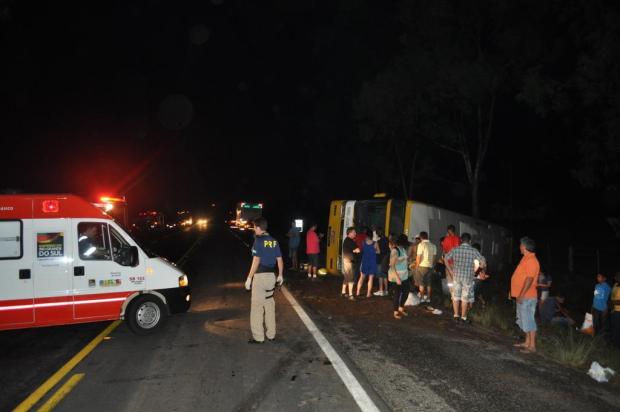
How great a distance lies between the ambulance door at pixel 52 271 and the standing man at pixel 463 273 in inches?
272

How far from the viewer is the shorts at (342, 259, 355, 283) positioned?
11.8m

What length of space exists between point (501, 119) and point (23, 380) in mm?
26183

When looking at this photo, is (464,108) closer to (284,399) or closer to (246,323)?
(246,323)

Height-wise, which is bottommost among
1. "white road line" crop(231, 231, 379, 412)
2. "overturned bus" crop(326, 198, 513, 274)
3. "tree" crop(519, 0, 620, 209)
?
"white road line" crop(231, 231, 379, 412)

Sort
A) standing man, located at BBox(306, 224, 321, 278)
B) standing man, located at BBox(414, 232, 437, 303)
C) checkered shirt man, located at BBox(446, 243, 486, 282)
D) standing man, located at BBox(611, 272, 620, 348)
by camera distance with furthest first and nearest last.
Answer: standing man, located at BBox(306, 224, 321, 278) < standing man, located at BBox(414, 232, 437, 303) < standing man, located at BBox(611, 272, 620, 348) < checkered shirt man, located at BBox(446, 243, 486, 282)

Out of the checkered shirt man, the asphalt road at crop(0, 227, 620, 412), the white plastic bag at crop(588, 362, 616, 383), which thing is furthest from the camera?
the checkered shirt man

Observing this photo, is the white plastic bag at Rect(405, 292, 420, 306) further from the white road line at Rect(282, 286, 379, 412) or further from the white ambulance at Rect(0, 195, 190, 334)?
the white ambulance at Rect(0, 195, 190, 334)

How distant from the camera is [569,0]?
1628cm

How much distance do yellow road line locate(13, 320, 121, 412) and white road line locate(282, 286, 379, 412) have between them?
350cm

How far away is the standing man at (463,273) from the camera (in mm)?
9375

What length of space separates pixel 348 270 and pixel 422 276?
5.81 feet

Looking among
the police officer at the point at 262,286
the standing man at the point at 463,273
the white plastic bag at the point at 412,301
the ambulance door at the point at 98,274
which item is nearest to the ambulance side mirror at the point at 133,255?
the ambulance door at the point at 98,274

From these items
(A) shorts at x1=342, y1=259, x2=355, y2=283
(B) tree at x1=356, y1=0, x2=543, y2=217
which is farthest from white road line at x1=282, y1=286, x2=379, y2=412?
(B) tree at x1=356, y1=0, x2=543, y2=217

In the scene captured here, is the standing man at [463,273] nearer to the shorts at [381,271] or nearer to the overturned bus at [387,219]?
the shorts at [381,271]
